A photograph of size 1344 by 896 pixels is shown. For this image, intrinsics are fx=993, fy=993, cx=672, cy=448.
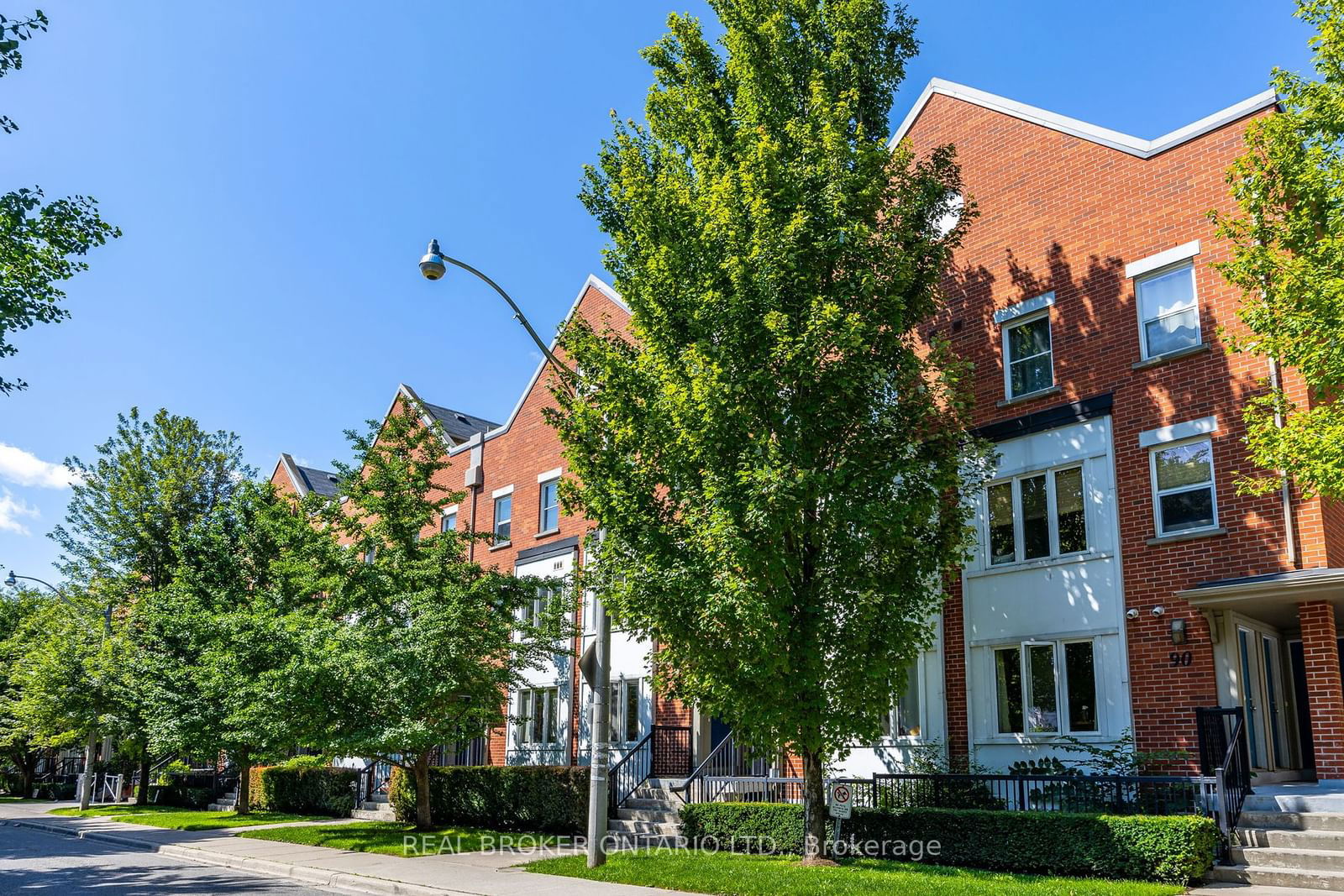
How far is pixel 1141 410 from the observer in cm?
1575

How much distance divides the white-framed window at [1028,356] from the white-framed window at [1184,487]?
8.09ft

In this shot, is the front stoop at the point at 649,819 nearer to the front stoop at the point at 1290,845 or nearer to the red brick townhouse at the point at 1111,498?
the red brick townhouse at the point at 1111,498

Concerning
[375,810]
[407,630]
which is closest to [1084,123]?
[407,630]

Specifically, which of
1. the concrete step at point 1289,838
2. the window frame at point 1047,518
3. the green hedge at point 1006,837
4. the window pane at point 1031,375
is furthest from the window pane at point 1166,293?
the green hedge at point 1006,837

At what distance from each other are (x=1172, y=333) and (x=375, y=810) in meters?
21.8

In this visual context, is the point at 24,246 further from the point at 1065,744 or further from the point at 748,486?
the point at 1065,744

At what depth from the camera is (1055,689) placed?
1584 cm

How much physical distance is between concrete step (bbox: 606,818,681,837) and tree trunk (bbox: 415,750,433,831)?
4.75 m

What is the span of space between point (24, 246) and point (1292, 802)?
19.4 metres

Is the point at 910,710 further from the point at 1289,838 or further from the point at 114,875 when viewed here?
the point at 114,875

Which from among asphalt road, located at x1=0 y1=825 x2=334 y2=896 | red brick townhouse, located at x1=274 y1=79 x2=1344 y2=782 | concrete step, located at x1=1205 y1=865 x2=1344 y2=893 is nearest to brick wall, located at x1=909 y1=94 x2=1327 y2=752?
red brick townhouse, located at x1=274 y1=79 x2=1344 y2=782

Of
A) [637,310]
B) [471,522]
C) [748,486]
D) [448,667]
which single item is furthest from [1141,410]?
[471,522]

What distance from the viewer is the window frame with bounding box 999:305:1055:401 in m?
17.2

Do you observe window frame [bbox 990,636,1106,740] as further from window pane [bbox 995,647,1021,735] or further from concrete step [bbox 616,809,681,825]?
concrete step [bbox 616,809,681,825]
